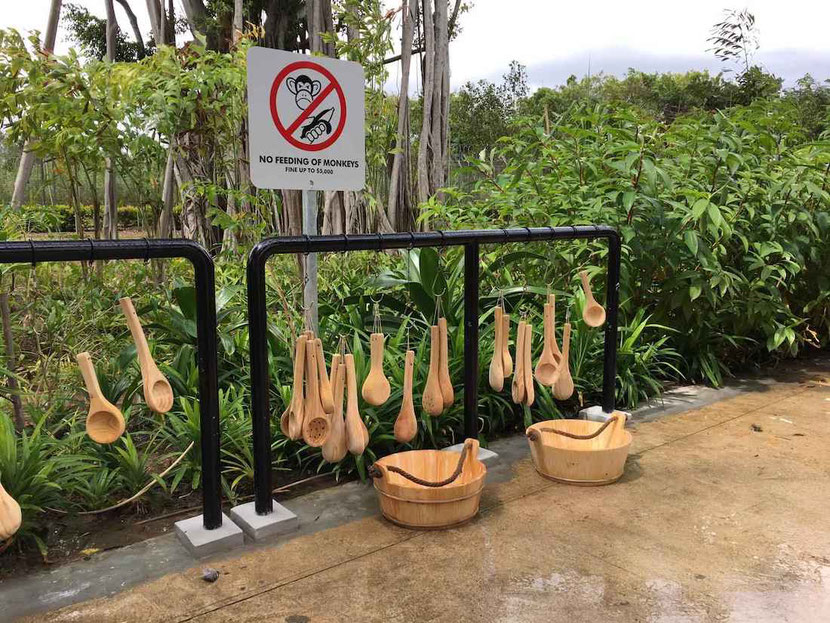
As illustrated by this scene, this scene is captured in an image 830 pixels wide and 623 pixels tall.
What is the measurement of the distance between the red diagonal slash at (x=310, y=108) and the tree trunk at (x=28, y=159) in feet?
9.44

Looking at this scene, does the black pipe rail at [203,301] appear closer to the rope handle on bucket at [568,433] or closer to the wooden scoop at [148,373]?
the wooden scoop at [148,373]

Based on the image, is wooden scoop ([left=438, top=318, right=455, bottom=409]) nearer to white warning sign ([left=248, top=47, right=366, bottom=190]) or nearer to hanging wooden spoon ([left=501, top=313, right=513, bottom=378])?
hanging wooden spoon ([left=501, top=313, right=513, bottom=378])

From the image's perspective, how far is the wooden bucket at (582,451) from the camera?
283cm

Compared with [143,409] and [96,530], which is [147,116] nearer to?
[143,409]

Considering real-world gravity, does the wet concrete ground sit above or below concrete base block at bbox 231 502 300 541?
below

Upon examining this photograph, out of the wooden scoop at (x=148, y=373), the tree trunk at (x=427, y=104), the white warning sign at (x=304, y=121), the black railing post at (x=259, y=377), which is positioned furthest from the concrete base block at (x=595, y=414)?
the tree trunk at (x=427, y=104)

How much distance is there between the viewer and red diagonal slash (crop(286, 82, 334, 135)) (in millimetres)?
2838

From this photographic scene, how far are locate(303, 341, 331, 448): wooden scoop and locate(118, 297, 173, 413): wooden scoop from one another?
0.46 m

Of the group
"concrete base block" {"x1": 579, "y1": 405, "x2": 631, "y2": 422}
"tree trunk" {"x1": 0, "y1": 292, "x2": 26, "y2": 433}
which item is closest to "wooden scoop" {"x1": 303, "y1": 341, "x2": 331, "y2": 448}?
"tree trunk" {"x1": 0, "y1": 292, "x2": 26, "y2": 433}

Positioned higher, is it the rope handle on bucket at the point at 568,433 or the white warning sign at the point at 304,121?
the white warning sign at the point at 304,121

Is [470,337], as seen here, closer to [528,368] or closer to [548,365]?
[528,368]

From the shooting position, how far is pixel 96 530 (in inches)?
97.5

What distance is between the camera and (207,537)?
2301 millimetres

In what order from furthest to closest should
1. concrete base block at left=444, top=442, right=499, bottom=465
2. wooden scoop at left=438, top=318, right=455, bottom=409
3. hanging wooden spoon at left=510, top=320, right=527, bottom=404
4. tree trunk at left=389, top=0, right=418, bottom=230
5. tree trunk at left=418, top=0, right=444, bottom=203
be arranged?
1. tree trunk at left=418, top=0, right=444, bottom=203
2. tree trunk at left=389, top=0, right=418, bottom=230
3. concrete base block at left=444, top=442, right=499, bottom=465
4. hanging wooden spoon at left=510, top=320, right=527, bottom=404
5. wooden scoop at left=438, top=318, right=455, bottom=409
